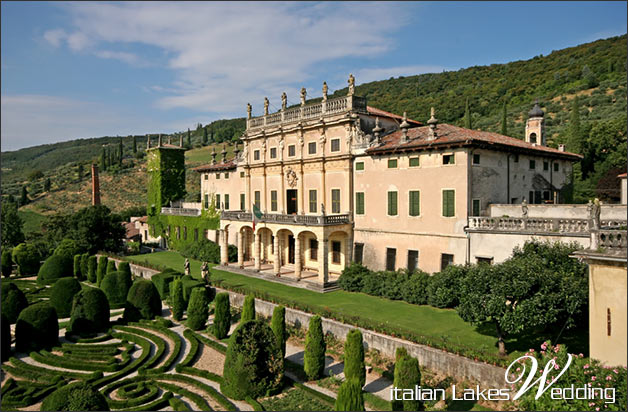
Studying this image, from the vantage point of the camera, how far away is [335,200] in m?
34.7

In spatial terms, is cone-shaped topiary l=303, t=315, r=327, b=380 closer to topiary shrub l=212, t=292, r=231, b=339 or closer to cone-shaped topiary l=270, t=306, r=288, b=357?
cone-shaped topiary l=270, t=306, r=288, b=357

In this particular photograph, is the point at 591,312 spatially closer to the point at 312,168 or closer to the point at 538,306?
the point at 538,306

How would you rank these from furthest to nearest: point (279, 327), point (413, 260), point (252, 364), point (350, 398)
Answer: point (413, 260) < point (279, 327) < point (252, 364) < point (350, 398)

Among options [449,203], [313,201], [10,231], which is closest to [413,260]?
[449,203]

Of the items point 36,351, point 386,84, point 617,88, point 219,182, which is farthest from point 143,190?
point 617,88

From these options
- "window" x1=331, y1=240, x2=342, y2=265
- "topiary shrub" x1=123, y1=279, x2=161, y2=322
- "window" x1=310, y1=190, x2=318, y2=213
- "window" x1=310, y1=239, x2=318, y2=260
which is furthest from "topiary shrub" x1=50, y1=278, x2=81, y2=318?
"window" x1=331, y1=240, x2=342, y2=265

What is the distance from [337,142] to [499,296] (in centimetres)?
2015

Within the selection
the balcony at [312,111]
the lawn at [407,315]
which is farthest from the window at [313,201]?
the lawn at [407,315]

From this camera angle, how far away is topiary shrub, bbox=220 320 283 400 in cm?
1655

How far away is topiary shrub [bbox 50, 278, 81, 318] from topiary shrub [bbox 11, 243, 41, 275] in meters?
16.3

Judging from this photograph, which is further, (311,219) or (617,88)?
(617,88)

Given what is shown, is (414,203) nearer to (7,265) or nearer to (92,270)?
(92,270)

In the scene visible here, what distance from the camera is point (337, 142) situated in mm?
33969

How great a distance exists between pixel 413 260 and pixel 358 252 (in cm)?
497
